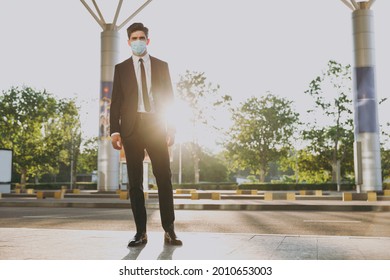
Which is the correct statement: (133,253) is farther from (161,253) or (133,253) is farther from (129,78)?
(129,78)

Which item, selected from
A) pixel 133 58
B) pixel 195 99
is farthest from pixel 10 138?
pixel 133 58

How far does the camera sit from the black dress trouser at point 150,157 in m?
4.49

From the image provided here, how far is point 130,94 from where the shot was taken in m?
4.55

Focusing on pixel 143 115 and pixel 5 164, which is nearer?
pixel 143 115

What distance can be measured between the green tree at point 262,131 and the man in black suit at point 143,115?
4315 centimetres

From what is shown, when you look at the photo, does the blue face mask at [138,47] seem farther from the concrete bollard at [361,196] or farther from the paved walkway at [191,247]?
the concrete bollard at [361,196]

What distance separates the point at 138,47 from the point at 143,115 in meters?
0.62

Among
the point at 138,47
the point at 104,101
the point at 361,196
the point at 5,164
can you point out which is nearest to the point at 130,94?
the point at 138,47

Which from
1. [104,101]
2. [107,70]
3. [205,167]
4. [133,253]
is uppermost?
[107,70]

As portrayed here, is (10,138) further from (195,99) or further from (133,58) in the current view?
(133,58)

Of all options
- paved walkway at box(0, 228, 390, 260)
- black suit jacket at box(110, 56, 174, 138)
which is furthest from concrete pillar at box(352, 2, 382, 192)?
black suit jacket at box(110, 56, 174, 138)

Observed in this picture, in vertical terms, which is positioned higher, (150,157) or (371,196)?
(150,157)

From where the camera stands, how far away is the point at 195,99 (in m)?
44.3
